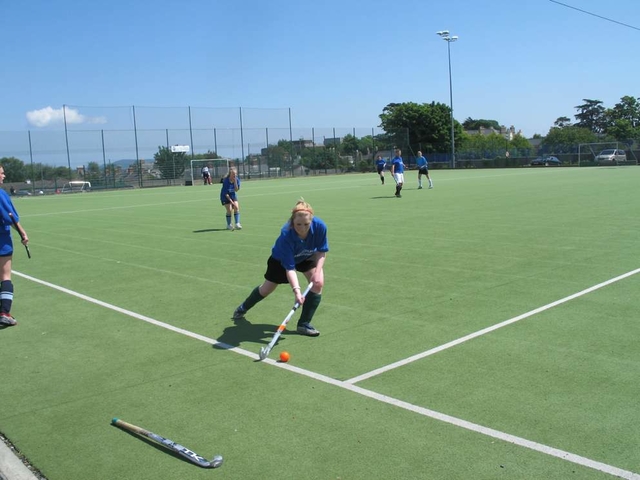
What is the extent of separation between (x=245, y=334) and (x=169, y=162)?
4989 cm

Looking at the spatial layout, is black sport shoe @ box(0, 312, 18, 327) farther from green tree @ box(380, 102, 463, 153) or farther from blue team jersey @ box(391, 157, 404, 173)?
green tree @ box(380, 102, 463, 153)

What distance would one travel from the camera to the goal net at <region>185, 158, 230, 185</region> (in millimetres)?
55156

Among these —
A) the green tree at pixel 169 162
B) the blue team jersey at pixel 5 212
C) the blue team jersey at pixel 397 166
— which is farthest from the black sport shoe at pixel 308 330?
the green tree at pixel 169 162

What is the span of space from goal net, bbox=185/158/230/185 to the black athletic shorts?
1905 inches

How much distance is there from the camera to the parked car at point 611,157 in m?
56.7

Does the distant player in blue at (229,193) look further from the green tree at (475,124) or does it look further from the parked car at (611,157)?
the green tree at (475,124)

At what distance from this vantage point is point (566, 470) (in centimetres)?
383

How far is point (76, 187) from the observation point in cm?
4997

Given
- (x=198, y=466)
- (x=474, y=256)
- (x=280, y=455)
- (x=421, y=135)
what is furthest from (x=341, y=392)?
(x=421, y=135)

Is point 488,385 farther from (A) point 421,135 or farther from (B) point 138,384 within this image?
(A) point 421,135

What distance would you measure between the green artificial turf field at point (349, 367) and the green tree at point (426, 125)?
65078mm

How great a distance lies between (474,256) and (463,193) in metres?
15.9

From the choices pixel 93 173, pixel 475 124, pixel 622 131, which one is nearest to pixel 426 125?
pixel 622 131

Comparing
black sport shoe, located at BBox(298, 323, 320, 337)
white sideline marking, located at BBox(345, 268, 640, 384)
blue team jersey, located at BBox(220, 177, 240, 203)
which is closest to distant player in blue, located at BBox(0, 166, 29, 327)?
black sport shoe, located at BBox(298, 323, 320, 337)
